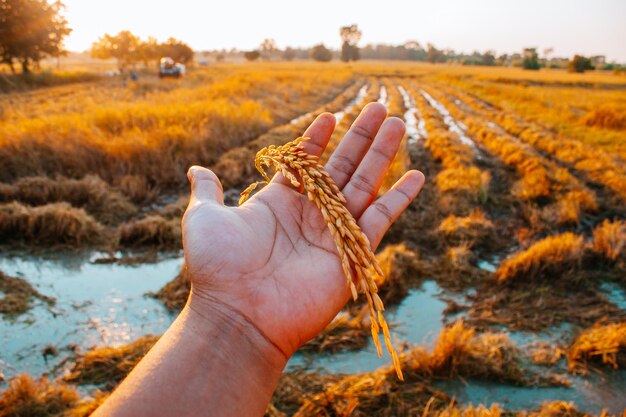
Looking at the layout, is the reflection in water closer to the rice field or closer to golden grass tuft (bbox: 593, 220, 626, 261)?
the rice field

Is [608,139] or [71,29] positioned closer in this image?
[608,139]

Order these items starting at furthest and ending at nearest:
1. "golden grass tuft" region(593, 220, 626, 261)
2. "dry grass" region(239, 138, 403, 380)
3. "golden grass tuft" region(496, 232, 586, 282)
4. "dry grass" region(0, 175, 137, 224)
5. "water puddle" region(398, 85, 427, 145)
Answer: "water puddle" region(398, 85, 427, 145) → "dry grass" region(0, 175, 137, 224) → "golden grass tuft" region(593, 220, 626, 261) → "golden grass tuft" region(496, 232, 586, 282) → "dry grass" region(239, 138, 403, 380)

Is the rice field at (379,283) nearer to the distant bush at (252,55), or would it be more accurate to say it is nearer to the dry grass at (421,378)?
the dry grass at (421,378)

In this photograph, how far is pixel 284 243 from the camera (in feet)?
8.29

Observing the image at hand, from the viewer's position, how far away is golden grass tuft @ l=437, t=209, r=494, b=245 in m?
6.22

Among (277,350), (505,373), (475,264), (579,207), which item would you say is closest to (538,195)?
(579,207)

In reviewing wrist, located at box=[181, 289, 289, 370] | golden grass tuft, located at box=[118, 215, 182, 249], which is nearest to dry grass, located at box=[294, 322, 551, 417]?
wrist, located at box=[181, 289, 289, 370]

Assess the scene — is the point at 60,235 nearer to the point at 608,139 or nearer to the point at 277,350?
the point at 277,350

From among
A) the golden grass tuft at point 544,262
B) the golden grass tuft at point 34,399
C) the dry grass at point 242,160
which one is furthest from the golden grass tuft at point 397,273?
the dry grass at point 242,160

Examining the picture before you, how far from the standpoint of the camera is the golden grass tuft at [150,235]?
20.2ft

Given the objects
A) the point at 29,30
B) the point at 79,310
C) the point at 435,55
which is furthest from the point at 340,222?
the point at 435,55

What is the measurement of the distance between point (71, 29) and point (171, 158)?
35947 mm

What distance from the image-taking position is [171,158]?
8781 millimetres

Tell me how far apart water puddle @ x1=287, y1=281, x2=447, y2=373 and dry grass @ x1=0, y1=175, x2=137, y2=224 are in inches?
180
